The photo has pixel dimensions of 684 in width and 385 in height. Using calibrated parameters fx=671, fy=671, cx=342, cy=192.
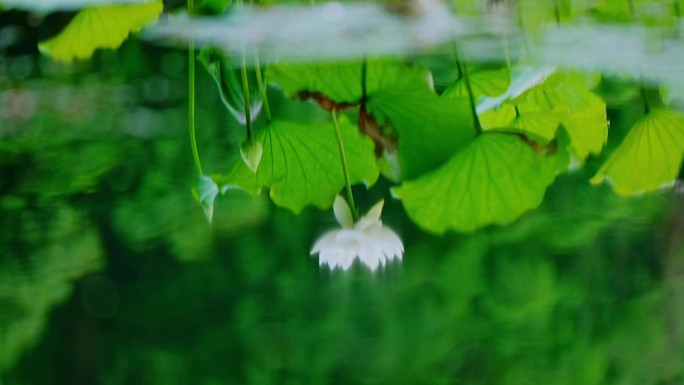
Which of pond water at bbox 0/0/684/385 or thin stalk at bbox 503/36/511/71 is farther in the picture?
pond water at bbox 0/0/684/385

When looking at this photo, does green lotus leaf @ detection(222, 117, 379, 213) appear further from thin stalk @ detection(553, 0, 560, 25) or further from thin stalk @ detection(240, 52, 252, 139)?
thin stalk @ detection(553, 0, 560, 25)

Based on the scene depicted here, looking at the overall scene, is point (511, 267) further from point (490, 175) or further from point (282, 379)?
point (490, 175)

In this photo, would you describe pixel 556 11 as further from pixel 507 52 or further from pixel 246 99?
pixel 246 99

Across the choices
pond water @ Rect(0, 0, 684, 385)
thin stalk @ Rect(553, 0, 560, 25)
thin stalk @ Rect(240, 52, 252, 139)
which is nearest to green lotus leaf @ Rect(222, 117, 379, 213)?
thin stalk @ Rect(240, 52, 252, 139)

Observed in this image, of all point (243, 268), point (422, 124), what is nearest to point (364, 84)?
point (422, 124)

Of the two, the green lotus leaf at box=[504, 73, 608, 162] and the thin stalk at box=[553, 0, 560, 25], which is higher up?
the thin stalk at box=[553, 0, 560, 25]

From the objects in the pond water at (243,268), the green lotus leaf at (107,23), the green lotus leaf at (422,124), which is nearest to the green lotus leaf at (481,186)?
the green lotus leaf at (422,124)

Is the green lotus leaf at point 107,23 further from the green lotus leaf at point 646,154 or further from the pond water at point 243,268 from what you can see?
the pond water at point 243,268
